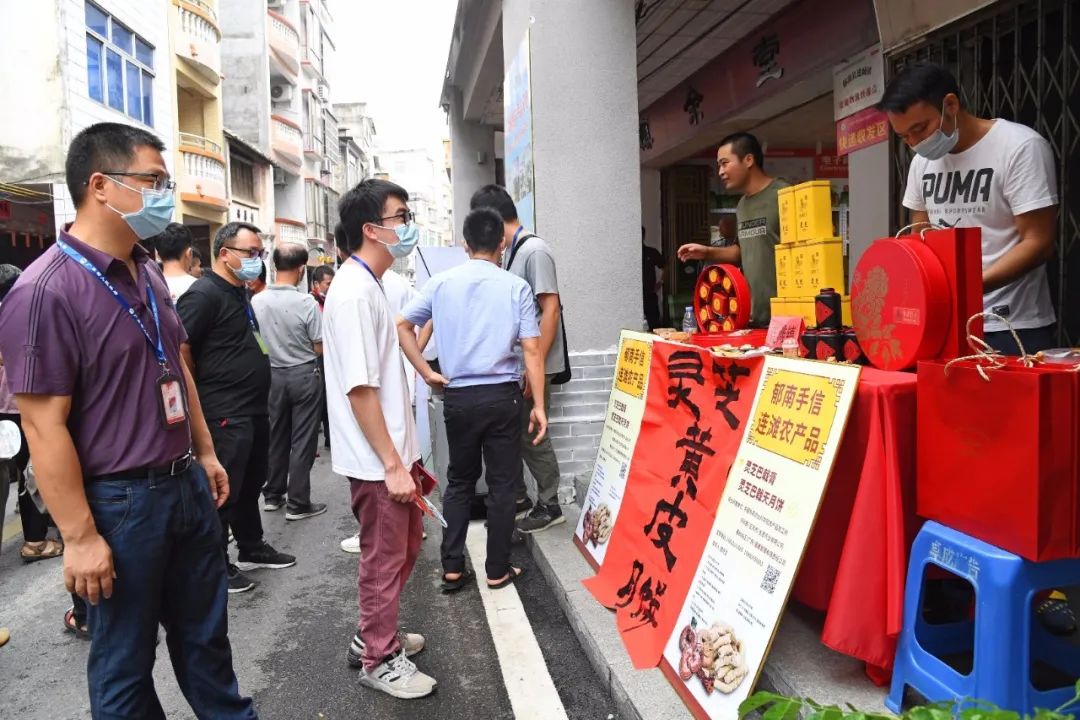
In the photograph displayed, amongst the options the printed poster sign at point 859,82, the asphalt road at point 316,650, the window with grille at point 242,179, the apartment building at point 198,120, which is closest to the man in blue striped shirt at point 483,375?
the asphalt road at point 316,650

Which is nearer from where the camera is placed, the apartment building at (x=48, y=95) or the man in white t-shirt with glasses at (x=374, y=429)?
the man in white t-shirt with glasses at (x=374, y=429)

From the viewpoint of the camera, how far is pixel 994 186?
2752mm

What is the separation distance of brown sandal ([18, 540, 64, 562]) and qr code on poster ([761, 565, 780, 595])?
461 centimetres

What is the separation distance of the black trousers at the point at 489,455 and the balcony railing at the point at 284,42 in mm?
29766

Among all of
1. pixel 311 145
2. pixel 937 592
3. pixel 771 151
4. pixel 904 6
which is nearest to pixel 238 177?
pixel 311 145

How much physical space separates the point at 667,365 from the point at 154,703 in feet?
7.85

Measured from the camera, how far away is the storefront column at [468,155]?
1303 cm

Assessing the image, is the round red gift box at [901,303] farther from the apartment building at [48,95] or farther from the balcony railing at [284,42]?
the balcony railing at [284,42]

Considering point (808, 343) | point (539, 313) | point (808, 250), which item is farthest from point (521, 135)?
point (808, 343)

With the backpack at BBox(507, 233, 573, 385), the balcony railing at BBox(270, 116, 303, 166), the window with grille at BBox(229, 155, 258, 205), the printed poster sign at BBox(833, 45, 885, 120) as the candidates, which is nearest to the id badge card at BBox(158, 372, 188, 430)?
the backpack at BBox(507, 233, 573, 385)

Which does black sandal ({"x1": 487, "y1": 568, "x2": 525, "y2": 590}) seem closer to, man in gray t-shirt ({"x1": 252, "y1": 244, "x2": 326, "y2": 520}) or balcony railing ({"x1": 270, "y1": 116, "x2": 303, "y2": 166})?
man in gray t-shirt ({"x1": 252, "y1": 244, "x2": 326, "y2": 520})

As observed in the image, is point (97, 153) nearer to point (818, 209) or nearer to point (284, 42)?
point (818, 209)

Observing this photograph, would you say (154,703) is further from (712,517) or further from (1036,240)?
(1036,240)

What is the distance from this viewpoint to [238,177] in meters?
25.6
